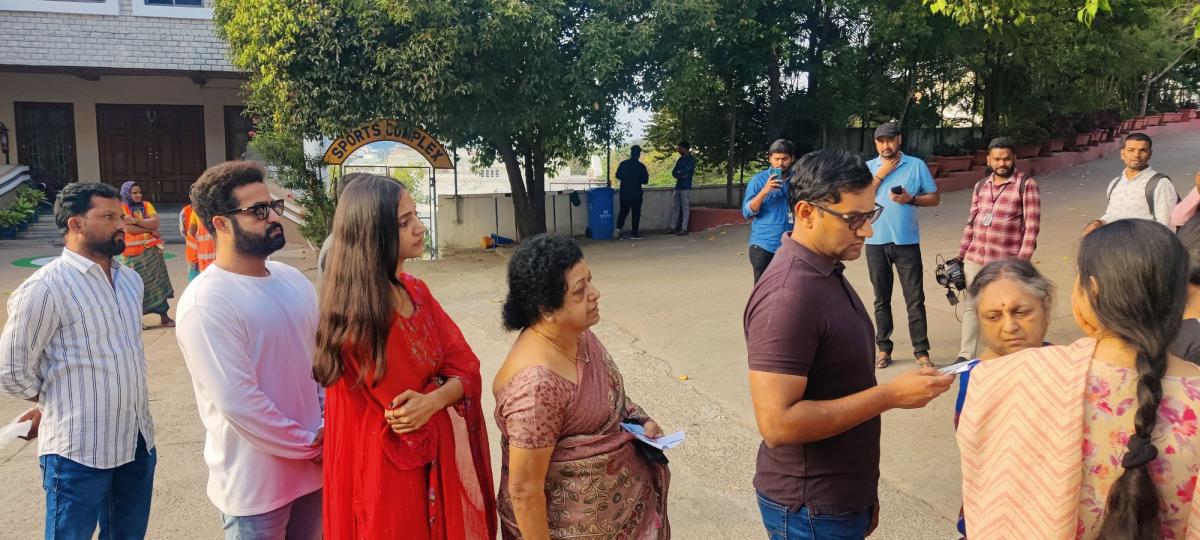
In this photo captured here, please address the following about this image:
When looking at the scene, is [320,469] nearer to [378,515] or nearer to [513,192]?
[378,515]

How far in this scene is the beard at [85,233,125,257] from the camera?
3406 mm

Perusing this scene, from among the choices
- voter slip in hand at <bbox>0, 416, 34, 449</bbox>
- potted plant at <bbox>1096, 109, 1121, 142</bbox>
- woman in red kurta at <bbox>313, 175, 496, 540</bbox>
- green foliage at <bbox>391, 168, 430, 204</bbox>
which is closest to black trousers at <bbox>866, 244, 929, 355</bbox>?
woman in red kurta at <bbox>313, 175, 496, 540</bbox>

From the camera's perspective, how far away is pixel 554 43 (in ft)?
40.1

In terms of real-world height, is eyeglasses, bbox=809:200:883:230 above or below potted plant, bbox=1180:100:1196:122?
below

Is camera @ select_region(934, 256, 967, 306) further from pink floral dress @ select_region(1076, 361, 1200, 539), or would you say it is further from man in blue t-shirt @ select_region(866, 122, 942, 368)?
pink floral dress @ select_region(1076, 361, 1200, 539)

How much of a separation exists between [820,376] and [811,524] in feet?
1.36

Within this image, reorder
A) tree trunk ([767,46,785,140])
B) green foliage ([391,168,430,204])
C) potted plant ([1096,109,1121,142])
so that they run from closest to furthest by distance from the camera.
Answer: green foliage ([391,168,430,204]) → tree trunk ([767,46,785,140]) → potted plant ([1096,109,1121,142])

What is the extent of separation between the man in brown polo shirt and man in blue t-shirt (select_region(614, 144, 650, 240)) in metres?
13.0

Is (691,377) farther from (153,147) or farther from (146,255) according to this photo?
(153,147)

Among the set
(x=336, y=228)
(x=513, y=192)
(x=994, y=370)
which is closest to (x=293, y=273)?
(x=336, y=228)

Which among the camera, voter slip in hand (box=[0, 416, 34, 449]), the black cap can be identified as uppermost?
the black cap

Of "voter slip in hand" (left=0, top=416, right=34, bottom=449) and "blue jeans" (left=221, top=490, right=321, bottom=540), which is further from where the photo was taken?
"voter slip in hand" (left=0, top=416, right=34, bottom=449)

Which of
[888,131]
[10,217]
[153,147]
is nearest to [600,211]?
[888,131]

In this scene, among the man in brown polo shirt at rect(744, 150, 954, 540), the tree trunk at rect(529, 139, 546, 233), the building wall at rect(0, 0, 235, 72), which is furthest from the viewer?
the building wall at rect(0, 0, 235, 72)
